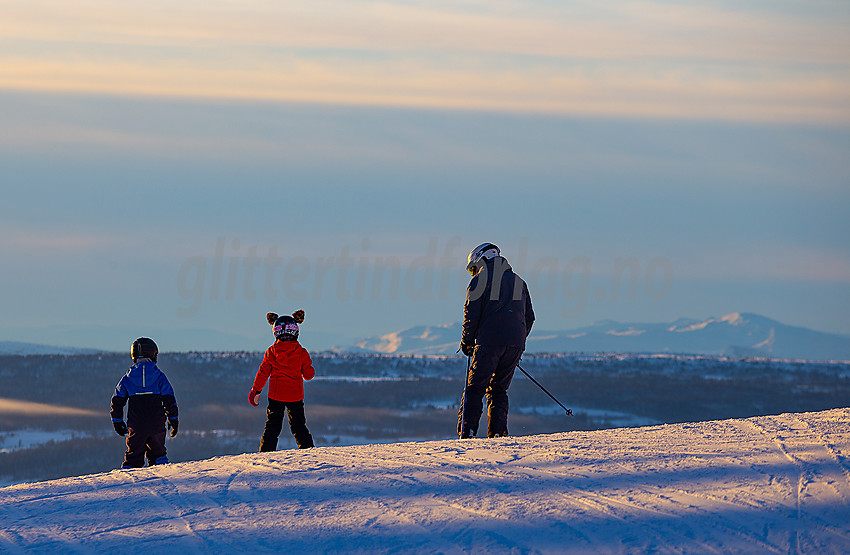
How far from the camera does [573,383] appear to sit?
149 ft

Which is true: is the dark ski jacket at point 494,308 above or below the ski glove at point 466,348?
above

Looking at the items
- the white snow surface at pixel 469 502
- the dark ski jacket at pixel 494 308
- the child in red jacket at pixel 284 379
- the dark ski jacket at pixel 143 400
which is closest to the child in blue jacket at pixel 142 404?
A: the dark ski jacket at pixel 143 400

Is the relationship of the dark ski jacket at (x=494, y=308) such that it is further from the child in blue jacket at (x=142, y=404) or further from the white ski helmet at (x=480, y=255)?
the child in blue jacket at (x=142, y=404)

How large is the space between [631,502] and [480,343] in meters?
4.04

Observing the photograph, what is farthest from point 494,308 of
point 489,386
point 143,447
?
point 143,447

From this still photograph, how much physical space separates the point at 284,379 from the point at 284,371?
0.09 meters

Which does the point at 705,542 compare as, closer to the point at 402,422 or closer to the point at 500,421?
the point at 500,421

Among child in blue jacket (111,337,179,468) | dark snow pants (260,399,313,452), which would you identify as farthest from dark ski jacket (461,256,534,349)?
child in blue jacket (111,337,179,468)

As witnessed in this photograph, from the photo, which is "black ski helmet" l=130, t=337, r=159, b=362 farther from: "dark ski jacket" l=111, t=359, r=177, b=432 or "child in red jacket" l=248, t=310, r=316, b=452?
"child in red jacket" l=248, t=310, r=316, b=452

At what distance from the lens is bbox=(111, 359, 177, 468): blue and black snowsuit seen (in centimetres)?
934

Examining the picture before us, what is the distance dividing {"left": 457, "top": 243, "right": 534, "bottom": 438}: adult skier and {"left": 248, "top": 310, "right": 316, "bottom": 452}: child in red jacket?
5.71 ft

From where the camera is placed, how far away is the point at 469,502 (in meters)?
5.83

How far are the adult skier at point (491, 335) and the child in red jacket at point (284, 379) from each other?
174 cm

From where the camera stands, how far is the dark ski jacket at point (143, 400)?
30.7 ft
